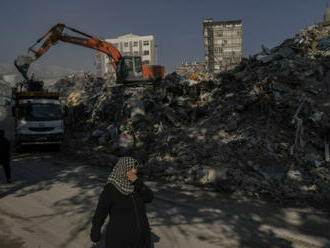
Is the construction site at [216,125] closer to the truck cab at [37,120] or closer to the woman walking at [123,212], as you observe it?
the truck cab at [37,120]

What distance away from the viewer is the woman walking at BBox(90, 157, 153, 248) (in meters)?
2.78

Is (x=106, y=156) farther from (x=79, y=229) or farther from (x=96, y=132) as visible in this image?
(x=79, y=229)

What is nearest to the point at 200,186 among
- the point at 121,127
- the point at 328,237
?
the point at 328,237

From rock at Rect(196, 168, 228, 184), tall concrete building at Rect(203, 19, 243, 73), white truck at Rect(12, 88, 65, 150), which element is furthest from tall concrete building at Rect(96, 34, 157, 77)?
rock at Rect(196, 168, 228, 184)

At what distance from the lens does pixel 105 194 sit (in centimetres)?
287

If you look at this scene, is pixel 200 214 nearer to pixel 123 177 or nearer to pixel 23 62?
pixel 123 177

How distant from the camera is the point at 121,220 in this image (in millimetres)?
2795

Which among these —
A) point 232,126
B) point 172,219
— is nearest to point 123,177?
point 172,219

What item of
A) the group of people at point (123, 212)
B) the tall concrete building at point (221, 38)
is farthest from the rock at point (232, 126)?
the tall concrete building at point (221, 38)

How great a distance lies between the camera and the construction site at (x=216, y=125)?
293 inches

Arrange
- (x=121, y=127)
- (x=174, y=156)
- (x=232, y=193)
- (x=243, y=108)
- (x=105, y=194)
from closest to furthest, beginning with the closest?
(x=105, y=194) → (x=232, y=193) → (x=174, y=156) → (x=243, y=108) → (x=121, y=127)

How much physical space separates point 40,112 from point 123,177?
10.8 metres

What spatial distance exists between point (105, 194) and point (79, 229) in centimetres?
261

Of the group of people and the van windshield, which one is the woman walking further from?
the van windshield
